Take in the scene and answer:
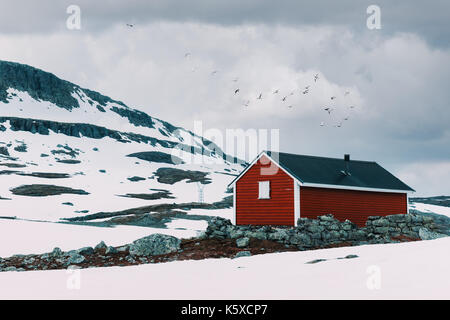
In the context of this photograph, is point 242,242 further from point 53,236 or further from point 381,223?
point 53,236

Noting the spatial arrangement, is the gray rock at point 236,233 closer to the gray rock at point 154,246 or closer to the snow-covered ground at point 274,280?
the gray rock at point 154,246

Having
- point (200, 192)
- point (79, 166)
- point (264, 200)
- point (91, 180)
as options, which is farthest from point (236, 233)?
point (79, 166)

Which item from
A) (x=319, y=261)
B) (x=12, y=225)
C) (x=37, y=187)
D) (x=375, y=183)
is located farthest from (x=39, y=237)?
(x=37, y=187)

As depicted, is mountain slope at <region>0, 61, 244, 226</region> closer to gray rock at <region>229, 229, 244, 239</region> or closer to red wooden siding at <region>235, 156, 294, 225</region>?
red wooden siding at <region>235, 156, 294, 225</region>

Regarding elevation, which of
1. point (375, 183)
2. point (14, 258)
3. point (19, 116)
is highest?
point (19, 116)

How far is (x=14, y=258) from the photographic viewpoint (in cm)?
2733

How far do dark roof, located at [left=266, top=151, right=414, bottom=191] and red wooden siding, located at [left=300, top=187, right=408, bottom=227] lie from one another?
531 mm

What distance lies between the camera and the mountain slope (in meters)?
76.2

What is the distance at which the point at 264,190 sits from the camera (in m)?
31.5

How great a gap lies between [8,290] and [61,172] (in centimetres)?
10306

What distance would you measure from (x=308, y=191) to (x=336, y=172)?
3944 millimetres

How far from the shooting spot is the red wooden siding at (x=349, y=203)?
3022 centimetres

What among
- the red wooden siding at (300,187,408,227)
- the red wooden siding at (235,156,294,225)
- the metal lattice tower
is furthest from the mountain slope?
the red wooden siding at (300,187,408,227)
